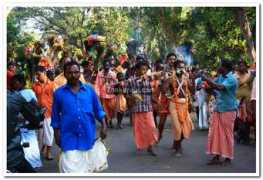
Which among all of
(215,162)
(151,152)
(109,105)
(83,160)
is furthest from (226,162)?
(109,105)

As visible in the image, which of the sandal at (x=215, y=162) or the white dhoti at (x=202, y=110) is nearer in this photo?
the sandal at (x=215, y=162)

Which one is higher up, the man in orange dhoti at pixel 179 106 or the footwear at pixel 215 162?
the man in orange dhoti at pixel 179 106

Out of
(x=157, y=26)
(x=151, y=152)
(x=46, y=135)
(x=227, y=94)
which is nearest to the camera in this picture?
(x=227, y=94)

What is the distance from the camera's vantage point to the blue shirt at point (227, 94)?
8.80m

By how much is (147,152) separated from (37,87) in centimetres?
221

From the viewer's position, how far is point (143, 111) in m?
10.4

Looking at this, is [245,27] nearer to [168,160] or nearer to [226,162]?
[168,160]

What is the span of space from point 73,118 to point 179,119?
12.1 feet

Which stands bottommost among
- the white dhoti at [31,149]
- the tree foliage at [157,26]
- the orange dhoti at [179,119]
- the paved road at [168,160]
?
the paved road at [168,160]

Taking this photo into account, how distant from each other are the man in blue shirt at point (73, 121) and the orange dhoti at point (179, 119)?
11.3 ft

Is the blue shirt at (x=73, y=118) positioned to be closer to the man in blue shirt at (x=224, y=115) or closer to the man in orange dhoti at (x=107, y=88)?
the man in blue shirt at (x=224, y=115)

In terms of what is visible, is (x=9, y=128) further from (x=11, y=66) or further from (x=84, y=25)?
(x=84, y=25)

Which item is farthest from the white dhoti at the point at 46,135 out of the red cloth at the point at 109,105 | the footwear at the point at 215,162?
the red cloth at the point at 109,105
